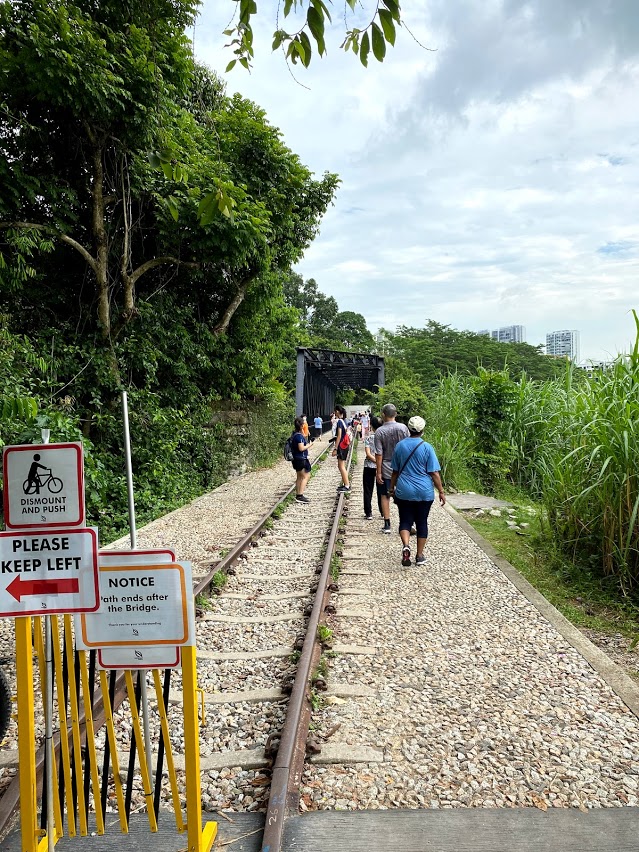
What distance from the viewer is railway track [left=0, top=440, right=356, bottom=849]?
2822 mm

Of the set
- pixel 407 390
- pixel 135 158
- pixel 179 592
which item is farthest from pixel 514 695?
pixel 407 390

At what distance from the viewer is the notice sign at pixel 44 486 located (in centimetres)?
215

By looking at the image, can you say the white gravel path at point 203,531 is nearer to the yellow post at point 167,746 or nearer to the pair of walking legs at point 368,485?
the yellow post at point 167,746

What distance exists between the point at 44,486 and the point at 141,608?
61cm

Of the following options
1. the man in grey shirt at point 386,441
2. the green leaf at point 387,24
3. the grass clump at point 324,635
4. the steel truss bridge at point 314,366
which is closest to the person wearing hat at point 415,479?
the man in grey shirt at point 386,441

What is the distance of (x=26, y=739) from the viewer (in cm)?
215

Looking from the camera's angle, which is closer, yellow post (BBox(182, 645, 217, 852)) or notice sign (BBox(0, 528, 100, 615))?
notice sign (BBox(0, 528, 100, 615))

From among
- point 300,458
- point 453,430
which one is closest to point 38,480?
point 300,458

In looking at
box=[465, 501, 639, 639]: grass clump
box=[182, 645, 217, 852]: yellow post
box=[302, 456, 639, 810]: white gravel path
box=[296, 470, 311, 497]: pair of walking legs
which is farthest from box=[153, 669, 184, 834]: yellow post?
box=[296, 470, 311, 497]: pair of walking legs

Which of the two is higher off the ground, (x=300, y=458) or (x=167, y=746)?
(x=300, y=458)

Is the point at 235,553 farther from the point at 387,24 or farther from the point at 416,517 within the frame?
the point at 387,24

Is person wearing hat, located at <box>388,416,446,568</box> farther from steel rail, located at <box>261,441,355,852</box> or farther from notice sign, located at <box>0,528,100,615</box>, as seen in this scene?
notice sign, located at <box>0,528,100,615</box>

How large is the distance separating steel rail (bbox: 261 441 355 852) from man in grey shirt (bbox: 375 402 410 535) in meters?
4.06

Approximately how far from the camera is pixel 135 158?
1099 centimetres
